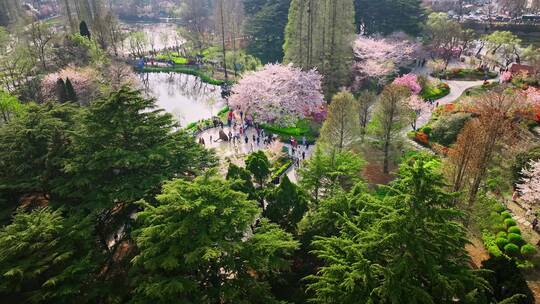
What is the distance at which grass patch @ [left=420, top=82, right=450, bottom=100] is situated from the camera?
1740 inches

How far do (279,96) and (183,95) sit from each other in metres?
17.8

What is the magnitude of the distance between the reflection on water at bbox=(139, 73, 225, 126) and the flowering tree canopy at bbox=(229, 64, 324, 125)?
20.4ft

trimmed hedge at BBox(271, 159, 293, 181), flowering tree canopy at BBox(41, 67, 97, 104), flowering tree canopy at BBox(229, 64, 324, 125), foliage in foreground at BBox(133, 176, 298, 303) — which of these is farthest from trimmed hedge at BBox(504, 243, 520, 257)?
flowering tree canopy at BBox(41, 67, 97, 104)

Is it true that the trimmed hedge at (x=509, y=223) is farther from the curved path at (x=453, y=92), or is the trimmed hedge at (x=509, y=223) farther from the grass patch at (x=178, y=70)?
the grass patch at (x=178, y=70)

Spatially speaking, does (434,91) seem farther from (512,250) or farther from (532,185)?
(512,250)

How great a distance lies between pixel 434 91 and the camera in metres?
45.1

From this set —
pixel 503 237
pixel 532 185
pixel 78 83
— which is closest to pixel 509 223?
pixel 503 237

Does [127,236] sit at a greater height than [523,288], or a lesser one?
greater

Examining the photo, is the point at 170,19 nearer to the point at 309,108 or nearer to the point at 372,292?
the point at 309,108

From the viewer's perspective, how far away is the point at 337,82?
43156 mm

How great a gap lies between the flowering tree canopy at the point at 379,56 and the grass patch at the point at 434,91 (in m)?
4.92

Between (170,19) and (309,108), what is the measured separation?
74.4m

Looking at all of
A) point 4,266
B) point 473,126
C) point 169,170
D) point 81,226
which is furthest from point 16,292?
point 473,126

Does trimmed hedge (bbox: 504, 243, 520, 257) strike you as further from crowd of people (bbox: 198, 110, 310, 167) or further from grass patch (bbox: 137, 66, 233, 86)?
grass patch (bbox: 137, 66, 233, 86)
